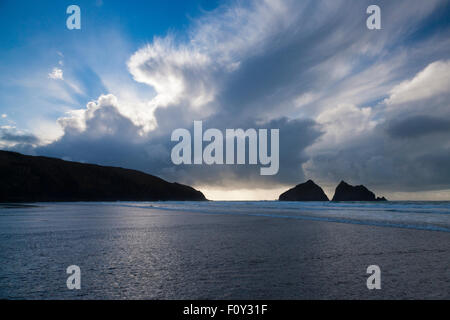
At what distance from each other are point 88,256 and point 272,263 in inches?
176

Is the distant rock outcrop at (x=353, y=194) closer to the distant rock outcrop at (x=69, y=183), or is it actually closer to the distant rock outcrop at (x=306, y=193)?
the distant rock outcrop at (x=306, y=193)

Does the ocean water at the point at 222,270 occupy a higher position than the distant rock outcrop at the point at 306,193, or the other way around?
the ocean water at the point at 222,270

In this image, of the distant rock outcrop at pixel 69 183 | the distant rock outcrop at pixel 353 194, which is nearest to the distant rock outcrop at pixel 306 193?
the distant rock outcrop at pixel 353 194

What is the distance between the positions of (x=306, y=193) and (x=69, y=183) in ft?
448

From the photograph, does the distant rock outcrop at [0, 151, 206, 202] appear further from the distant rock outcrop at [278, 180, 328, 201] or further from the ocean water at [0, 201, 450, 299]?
the ocean water at [0, 201, 450, 299]

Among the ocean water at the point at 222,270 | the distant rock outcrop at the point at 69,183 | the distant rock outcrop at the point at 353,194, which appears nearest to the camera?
the ocean water at the point at 222,270

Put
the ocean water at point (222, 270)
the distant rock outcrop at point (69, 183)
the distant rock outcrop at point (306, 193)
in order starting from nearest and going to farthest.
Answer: the ocean water at point (222, 270), the distant rock outcrop at point (69, 183), the distant rock outcrop at point (306, 193)

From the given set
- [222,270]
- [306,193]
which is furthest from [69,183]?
[222,270]

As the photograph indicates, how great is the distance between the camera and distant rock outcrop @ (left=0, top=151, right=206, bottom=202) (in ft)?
368

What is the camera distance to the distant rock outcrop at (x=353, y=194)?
14591 centimetres

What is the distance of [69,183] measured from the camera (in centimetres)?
13275

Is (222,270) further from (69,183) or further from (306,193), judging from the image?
(306,193)

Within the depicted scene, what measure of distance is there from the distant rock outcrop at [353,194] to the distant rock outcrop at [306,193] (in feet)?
77.5
